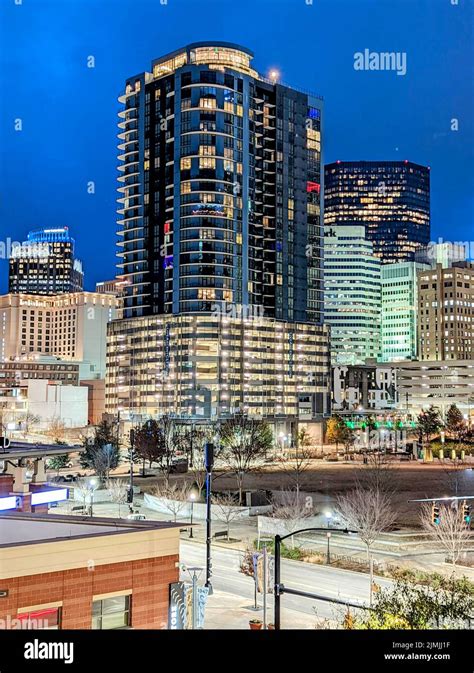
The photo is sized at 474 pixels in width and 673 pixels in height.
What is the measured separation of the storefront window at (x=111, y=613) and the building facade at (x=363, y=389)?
3199 inches

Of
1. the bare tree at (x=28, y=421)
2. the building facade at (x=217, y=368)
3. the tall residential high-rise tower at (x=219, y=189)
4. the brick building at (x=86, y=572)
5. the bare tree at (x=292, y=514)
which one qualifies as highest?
the tall residential high-rise tower at (x=219, y=189)

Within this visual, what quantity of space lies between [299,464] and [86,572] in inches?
1334

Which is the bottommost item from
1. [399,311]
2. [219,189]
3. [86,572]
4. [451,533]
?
[451,533]

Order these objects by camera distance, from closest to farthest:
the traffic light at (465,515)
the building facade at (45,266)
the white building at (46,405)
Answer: the traffic light at (465,515), the white building at (46,405), the building facade at (45,266)

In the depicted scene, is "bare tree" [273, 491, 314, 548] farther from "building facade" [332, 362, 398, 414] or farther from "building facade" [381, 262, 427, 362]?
"building facade" [381, 262, 427, 362]

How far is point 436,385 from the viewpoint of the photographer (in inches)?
4313

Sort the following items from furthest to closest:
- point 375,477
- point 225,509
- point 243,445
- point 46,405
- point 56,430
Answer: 1. point 46,405
2. point 56,430
3. point 243,445
4. point 375,477
5. point 225,509

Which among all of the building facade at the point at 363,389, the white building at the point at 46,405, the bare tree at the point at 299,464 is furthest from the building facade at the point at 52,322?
the bare tree at the point at 299,464

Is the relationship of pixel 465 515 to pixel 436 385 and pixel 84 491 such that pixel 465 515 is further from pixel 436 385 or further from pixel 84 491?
pixel 436 385

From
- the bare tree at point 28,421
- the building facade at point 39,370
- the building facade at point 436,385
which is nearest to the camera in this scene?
the bare tree at point 28,421

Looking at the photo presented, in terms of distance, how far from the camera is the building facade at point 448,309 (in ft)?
412

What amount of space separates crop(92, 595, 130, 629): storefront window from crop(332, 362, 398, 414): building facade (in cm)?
8125

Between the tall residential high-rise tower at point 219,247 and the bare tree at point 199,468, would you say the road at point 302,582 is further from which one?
the tall residential high-rise tower at point 219,247

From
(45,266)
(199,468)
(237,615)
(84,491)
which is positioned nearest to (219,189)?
(199,468)
